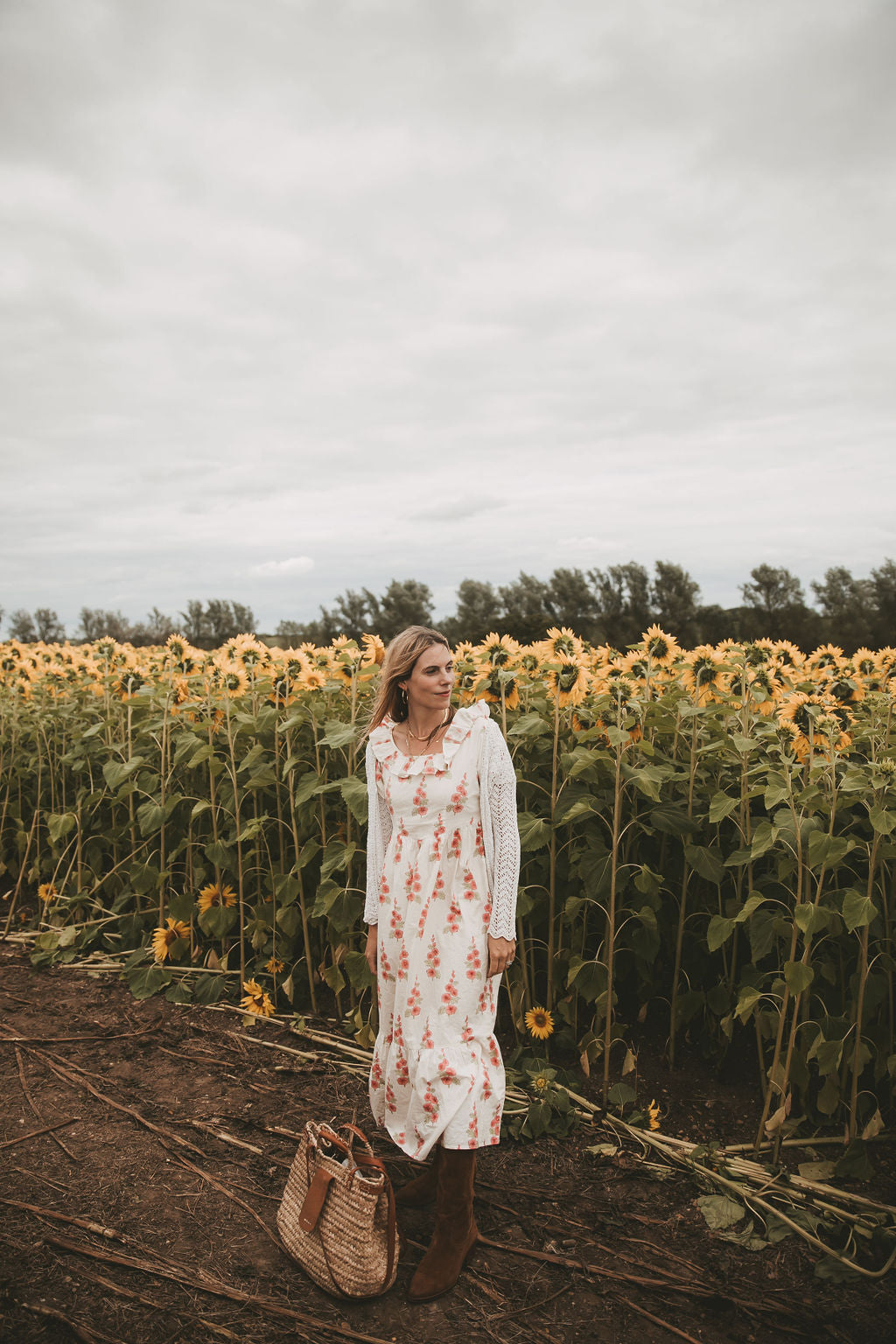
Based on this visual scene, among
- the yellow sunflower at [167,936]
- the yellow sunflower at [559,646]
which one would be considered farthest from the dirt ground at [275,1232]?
the yellow sunflower at [559,646]

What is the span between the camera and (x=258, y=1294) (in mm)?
2506

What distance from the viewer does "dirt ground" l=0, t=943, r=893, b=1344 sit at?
7.91ft

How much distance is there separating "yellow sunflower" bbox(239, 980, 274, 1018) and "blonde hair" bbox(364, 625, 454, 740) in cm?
193

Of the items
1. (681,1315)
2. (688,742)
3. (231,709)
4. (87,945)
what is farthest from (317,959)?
(681,1315)

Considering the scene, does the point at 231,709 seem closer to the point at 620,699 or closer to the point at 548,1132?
the point at 620,699

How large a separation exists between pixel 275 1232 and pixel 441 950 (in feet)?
3.39

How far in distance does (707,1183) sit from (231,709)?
284 cm

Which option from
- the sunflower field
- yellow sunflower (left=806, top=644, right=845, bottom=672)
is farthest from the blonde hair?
yellow sunflower (left=806, top=644, right=845, bottom=672)

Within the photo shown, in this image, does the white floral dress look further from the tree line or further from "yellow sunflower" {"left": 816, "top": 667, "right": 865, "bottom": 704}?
the tree line

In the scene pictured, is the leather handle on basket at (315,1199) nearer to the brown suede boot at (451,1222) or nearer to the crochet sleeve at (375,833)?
the brown suede boot at (451,1222)

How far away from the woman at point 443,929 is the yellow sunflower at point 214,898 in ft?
6.09

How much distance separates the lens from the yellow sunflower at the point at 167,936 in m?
4.69

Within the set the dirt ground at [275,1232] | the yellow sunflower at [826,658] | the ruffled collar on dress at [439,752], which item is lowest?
the dirt ground at [275,1232]

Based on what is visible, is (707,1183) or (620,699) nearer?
(707,1183)
